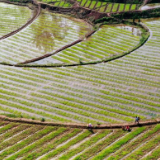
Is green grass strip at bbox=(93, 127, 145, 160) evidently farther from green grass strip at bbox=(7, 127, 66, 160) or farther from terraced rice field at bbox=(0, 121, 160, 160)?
green grass strip at bbox=(7, 127, 66, 160)

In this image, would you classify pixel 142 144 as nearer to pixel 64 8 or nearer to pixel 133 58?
pixel 133 58

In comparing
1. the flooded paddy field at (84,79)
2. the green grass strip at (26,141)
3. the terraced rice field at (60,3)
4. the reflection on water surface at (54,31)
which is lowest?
the green grass strip at (26,141)

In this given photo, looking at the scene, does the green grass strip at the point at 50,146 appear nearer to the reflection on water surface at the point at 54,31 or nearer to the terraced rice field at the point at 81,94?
the terraced rice field at the point at 81,94

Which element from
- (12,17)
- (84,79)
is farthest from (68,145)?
(12,17)

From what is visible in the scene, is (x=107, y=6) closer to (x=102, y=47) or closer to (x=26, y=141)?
(x=102, y=47)

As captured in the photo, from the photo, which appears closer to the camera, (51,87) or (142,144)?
(142,144)

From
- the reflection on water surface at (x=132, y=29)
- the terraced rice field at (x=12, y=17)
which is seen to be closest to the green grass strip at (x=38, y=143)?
the reflection on water surface at (x=132, y=29)

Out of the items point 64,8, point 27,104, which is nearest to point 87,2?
point 64,8
